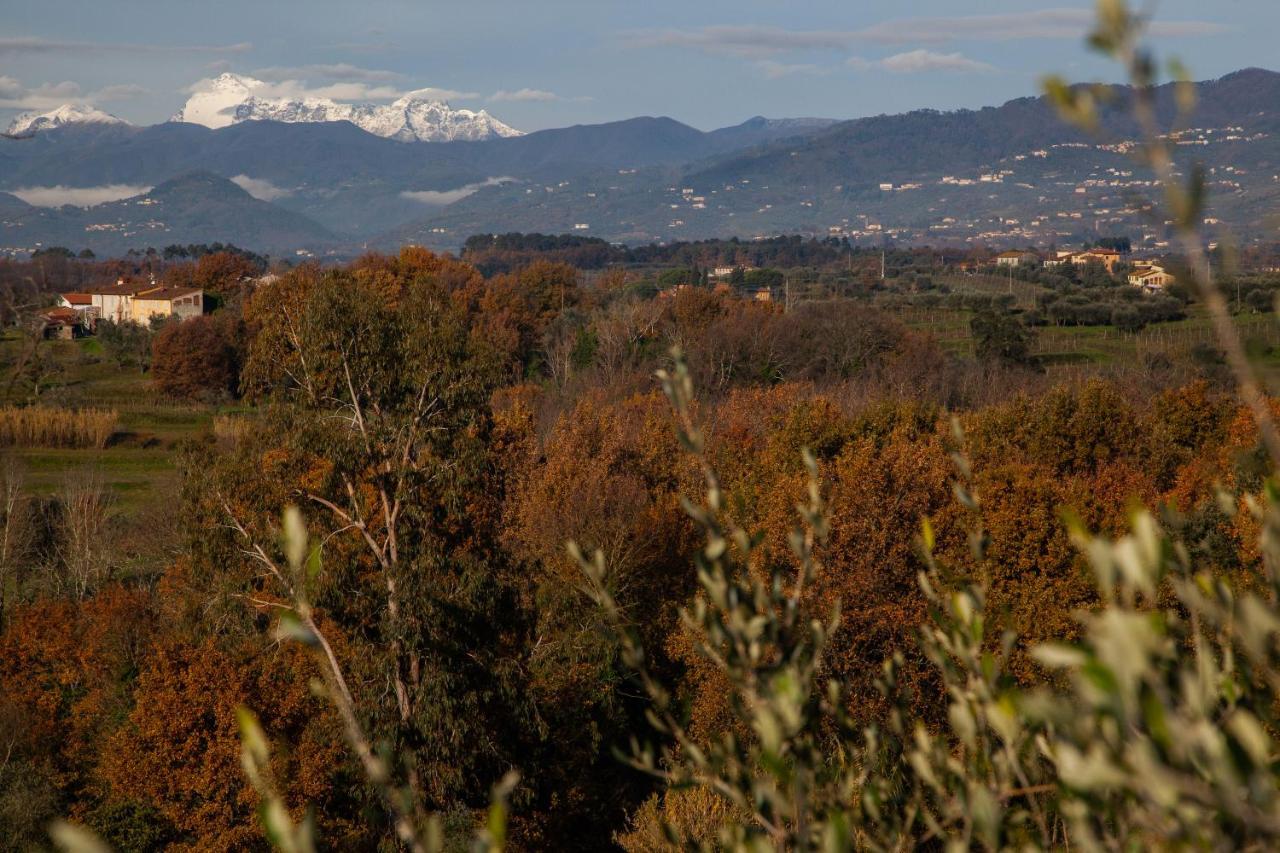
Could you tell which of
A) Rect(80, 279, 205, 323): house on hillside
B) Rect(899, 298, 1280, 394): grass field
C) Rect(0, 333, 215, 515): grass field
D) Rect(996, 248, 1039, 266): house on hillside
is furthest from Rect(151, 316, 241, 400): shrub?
Rect(996, 248, 1039, 266): house on hillside

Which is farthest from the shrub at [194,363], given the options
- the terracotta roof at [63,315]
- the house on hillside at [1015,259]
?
the house on hillside at [1015,259]

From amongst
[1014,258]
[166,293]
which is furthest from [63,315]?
[1014,258]

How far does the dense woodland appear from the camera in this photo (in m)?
16.2

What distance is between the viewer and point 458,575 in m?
17.1

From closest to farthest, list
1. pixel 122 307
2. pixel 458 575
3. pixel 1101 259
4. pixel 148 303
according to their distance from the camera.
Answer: pixel 458 575 → pixel 148 303 → pixel 122 307 → pixel 1101 259

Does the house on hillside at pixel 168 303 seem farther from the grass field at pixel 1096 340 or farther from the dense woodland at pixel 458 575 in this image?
the dense woodland at pixel 458 575

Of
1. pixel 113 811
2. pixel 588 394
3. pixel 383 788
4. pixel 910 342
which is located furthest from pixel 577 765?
pixel 910 342

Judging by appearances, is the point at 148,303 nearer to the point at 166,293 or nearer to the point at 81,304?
the point at 166,293

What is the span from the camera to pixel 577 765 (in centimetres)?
2006

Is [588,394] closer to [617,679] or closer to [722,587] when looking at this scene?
[617,679]

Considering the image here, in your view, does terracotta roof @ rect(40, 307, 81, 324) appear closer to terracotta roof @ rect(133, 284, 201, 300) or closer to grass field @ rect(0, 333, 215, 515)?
grass field @ rect(0, 333, 215, 515)

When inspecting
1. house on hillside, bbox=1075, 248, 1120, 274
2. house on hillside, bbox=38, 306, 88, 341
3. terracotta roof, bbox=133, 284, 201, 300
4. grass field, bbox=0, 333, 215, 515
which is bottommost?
grass field, bbox=0, 333, 215, 515

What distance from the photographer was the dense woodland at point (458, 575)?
16203mm

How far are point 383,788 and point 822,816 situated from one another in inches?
88.2
